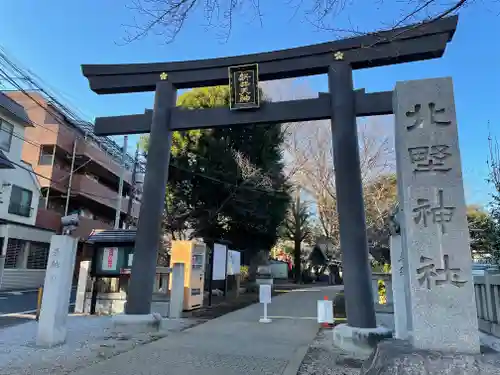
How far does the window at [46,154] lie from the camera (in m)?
25.6

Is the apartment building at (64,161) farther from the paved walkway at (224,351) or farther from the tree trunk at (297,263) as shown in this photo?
the paved walkway at (224,351)

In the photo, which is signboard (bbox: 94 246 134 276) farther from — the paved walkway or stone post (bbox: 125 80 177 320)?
the paved walkway

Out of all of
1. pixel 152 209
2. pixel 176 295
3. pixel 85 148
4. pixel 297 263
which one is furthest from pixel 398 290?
pixel 85 148

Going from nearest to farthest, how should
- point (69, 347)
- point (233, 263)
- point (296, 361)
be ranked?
point (296, 361), point (69, 347), point (233, 263)

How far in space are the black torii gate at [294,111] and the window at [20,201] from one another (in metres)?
16.1

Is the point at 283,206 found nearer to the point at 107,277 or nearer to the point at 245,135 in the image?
the point at 245,135

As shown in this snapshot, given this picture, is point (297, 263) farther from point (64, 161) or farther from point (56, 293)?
point (56, 293)

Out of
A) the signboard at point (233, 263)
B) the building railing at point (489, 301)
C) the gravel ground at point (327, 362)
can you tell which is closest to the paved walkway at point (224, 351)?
the gravel ground at point (327, 362)

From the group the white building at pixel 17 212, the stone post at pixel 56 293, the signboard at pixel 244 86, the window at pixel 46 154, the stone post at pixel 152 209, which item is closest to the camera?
the stone post at pixel 56 293

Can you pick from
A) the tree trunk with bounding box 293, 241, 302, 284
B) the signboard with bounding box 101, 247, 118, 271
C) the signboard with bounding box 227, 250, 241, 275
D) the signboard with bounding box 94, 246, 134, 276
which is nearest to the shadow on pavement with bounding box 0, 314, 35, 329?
the signboard with bounding box 94, 246, 134, 276

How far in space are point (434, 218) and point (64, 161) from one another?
2834 centimetres

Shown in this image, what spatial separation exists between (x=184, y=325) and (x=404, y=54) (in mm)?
7880

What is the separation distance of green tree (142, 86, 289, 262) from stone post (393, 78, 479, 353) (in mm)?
14205

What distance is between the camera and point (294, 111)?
27.2 feet
